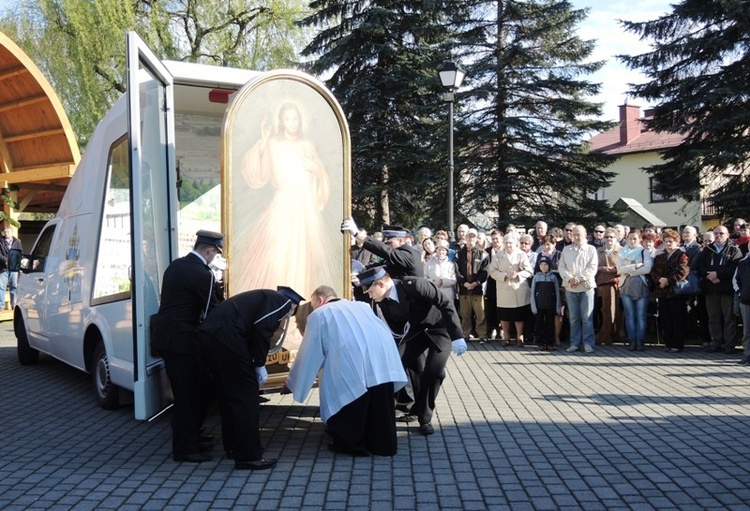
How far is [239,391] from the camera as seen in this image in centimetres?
638

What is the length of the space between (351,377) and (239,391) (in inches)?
38.2

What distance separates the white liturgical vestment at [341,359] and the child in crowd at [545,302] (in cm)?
680

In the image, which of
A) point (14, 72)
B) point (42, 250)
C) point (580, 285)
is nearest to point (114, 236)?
point (42, 250)

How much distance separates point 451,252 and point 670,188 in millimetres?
10601

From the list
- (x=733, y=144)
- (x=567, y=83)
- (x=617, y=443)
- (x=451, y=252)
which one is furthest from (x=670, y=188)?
(x=617, y=443)

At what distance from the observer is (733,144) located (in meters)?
21.3

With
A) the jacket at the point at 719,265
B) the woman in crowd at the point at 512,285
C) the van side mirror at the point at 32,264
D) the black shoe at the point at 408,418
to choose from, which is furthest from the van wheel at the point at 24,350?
the jacket at the point at 719,265

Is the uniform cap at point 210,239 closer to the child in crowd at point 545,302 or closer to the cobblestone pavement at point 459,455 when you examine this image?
the cobblestone pavement at point 459,455

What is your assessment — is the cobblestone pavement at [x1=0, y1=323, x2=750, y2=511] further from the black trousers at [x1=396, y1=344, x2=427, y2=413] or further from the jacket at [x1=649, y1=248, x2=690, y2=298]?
the jacket at [x1=649, y1=248, x2=690, y2=298]

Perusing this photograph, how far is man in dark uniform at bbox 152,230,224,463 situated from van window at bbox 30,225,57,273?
483cm

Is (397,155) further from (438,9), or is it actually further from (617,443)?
(617,443)

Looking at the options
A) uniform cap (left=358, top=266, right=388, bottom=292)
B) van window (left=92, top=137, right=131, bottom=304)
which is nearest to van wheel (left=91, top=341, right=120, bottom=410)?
van window (left=92, top=137, right=131, bottom=304)

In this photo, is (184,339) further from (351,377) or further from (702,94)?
(702,94)

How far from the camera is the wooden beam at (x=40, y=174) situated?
19.3 meters
